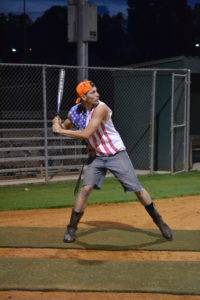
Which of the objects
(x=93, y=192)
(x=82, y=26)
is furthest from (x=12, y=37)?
(x=93, y=192)

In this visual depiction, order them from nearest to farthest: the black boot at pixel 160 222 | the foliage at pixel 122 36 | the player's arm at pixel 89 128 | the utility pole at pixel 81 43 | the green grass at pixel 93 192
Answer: the player's arm at pixel 89 128
the black boot at pixel 160 222
the green grass at pixel 93 192
the utility pole at pixel 81 43
the foliage at pixel 122 36

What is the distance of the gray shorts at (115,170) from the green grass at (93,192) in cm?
282

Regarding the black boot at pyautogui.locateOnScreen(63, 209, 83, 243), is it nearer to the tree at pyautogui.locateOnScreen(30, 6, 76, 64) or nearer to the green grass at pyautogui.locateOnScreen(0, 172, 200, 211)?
the green grass at pyautogui.locateOnScreen(0, 172, 200, 211)

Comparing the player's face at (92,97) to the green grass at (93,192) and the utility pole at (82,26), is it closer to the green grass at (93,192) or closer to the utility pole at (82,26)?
the green grass at (93,192)

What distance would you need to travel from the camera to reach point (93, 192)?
1048cm

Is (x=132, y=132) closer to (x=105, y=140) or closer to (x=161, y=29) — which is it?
(x=105, y=140)

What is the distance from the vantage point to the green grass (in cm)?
935

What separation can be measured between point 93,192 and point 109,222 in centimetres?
278

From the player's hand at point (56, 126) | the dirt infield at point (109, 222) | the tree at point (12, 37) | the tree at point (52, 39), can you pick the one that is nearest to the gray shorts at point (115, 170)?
the player's hand at point (56, 126)

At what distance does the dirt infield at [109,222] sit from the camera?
4578 millimetres

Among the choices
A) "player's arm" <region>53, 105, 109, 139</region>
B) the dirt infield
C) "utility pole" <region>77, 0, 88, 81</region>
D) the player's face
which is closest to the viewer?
the dirt infield

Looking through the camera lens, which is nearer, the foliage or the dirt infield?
the dirt infield

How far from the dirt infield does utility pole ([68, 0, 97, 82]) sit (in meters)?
4.57

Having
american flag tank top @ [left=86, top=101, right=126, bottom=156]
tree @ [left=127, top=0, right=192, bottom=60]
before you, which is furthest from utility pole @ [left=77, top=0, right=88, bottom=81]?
tree @ [left=127, top=0, right=192, bottom=60]
